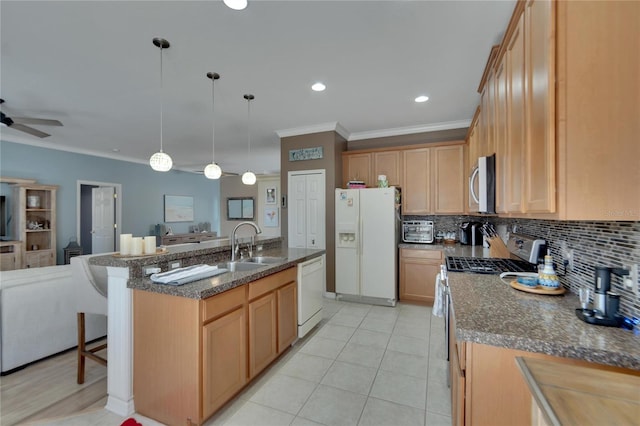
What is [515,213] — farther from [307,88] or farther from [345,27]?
[307,88]

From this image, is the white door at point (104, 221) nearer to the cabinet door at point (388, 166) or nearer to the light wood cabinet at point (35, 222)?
the light wood cabinet at point (35, 222)

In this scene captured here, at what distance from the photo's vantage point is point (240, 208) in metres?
8.72

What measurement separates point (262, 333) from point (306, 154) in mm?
2938

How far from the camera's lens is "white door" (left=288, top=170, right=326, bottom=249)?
439 centimetres

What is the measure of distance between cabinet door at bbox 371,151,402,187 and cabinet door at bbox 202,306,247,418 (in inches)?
124

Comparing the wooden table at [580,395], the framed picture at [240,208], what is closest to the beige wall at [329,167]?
the wooden table at [580,395]

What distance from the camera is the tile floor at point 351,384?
1.83 meters

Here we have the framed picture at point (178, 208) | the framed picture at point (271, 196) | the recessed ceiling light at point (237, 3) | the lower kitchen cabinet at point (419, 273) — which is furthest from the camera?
the framed picture at point (271, 196)

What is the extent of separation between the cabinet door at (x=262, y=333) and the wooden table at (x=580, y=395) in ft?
5.71

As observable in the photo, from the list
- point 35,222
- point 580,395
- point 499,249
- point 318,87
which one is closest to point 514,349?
point 580,395

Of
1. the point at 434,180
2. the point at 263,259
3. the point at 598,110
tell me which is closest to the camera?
the point at 598,110

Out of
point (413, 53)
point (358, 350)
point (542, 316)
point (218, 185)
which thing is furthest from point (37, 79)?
point (218, 185)

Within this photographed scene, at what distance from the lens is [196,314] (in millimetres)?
1629

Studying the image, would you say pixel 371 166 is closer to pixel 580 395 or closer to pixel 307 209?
pixel 307 209
